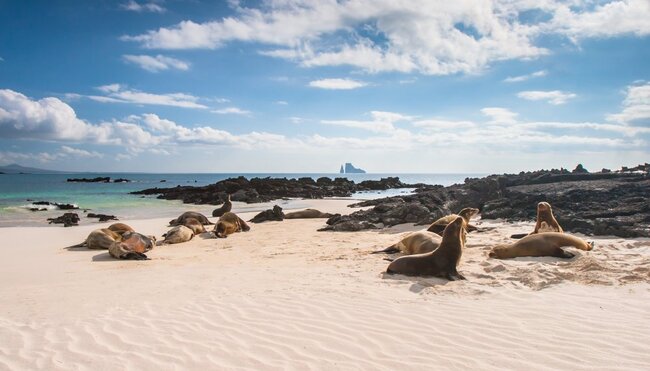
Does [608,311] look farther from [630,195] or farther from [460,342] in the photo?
[630,195]

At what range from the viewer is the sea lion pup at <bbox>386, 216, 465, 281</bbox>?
272 inches

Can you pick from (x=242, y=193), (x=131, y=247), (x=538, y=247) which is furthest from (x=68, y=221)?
(x=538, y=247)

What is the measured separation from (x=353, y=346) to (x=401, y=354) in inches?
18.4

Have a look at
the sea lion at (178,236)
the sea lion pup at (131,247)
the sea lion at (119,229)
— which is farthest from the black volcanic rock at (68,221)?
the sea lion pup at (131,247)

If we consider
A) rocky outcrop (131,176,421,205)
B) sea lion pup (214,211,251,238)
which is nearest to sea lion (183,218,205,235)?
sea lion pup (214,211,251,238)

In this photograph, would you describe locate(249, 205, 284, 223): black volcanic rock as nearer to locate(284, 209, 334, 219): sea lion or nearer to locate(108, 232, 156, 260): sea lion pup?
locate(284, 209, 334, 219): sea lion

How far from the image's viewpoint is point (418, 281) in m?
6.67

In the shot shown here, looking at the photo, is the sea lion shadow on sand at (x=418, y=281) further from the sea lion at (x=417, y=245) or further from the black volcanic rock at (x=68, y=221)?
the black volcanic rock at (x=68, y=221)

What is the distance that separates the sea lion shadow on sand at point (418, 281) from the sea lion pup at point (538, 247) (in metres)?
2.23

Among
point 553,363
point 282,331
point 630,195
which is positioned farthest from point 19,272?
point 630,195

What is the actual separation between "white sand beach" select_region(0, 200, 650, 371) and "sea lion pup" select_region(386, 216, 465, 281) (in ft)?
0.89

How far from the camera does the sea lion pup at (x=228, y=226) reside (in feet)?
44.7

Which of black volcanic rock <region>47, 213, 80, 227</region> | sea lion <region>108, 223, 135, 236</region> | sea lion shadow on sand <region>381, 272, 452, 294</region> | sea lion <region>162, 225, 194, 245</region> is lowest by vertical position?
black volcanic rock <region>47, 213, 80, 227</region>

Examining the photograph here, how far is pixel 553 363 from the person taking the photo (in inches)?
146
